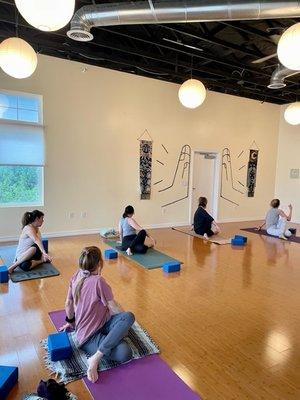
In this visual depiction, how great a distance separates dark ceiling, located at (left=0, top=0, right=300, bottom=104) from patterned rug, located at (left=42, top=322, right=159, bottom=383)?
4.03 m

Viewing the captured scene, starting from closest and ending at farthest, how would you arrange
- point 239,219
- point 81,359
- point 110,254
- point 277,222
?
point 81,359 < point 110,254 < point 277,222 < point 239,219

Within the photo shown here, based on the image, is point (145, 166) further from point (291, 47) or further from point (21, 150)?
point (291, 47)

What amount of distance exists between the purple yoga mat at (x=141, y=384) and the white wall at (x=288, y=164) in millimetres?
7504

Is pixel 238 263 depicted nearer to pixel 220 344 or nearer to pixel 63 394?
pixel 220 344

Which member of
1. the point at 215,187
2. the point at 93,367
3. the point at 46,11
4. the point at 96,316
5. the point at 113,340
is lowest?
the point at 93,367

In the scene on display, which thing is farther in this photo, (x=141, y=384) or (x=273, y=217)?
(x=273, y=217)

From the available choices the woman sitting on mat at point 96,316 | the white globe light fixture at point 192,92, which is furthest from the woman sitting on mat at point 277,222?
the woman sitting on mat at point 96,316

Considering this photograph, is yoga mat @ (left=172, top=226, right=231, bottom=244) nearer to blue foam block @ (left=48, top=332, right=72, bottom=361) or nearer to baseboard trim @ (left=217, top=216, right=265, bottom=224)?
baseboard trim @ (left=217, top=216, right=265, bottom=224)

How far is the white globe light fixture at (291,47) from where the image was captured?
2795 mm

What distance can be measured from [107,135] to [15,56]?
2868 mm

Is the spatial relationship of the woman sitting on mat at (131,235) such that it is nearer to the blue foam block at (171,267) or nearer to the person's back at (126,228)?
the person's back at (126,228)

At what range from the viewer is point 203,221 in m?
6.12

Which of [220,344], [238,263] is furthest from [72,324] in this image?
[238,263]

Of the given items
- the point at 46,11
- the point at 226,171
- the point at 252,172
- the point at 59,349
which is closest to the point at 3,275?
the point at 59,349
